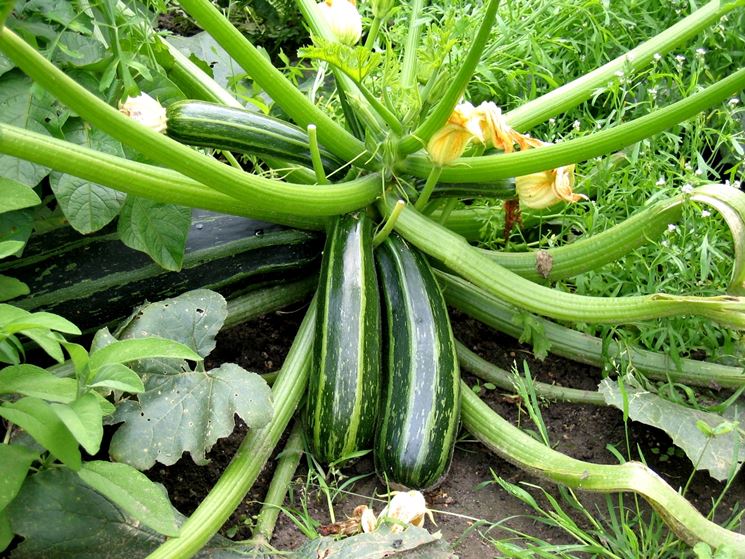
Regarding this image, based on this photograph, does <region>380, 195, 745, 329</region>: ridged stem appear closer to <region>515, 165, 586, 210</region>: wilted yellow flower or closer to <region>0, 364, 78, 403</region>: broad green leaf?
<region>515, 165, 586, 210</region>: wilted yellow flower

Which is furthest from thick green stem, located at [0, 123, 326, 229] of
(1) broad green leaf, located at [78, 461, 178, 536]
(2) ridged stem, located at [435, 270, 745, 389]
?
(2) ridged stem, located at [435, 270, 745, 389]

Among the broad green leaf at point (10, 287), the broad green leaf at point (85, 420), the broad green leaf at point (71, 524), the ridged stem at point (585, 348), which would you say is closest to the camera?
the broad green leaf at point (85, 420)

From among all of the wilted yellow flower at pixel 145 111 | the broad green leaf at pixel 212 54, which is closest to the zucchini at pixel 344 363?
the wilted yellow flower at pixel 145 111

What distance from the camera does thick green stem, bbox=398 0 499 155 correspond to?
1781 mm

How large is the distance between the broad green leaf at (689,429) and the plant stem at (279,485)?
78cm

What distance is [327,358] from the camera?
7.00ft

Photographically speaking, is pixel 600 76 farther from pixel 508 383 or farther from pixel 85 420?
pixel 85 420

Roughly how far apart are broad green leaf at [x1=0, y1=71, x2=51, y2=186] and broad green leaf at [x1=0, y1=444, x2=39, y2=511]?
69 cm

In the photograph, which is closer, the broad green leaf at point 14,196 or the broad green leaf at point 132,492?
the broad green leaf at point 132,492

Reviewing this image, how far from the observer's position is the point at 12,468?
160cm

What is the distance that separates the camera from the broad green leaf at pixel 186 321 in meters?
2.00

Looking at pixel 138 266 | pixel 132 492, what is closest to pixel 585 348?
pixel 138 266

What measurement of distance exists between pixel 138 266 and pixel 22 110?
495mm

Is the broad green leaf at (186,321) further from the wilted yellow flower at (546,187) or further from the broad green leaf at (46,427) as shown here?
the wilted yellow flower at (546,187)
